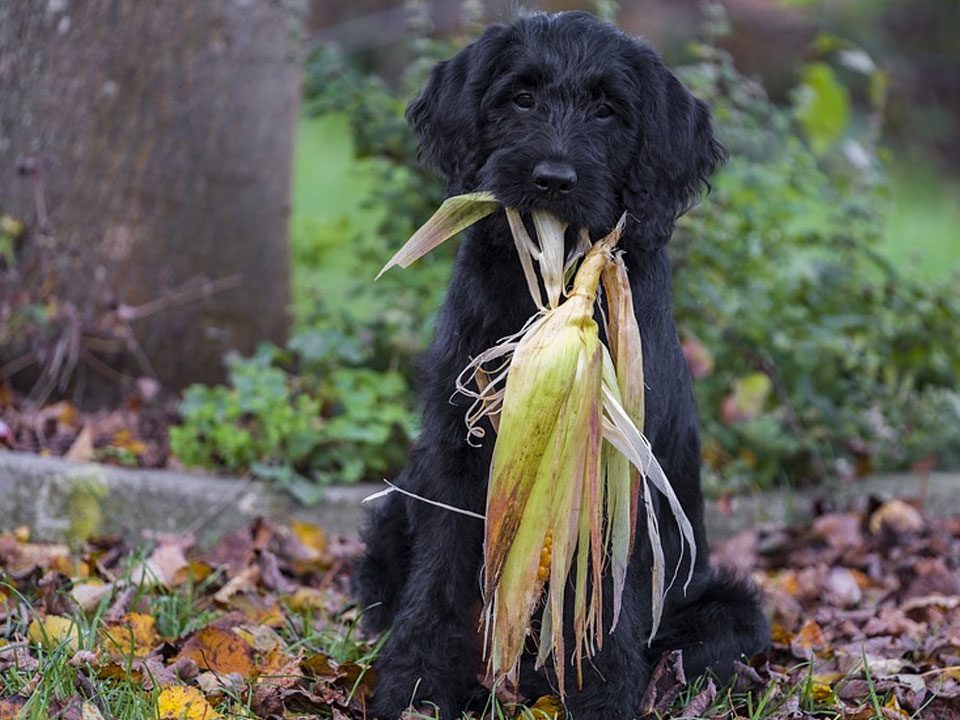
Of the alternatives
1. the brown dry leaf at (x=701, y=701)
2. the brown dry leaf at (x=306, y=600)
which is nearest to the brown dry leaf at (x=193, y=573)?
the brown dry leaf at (x=306, y=600)

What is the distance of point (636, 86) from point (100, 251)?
8.60ft

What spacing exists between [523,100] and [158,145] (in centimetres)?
227

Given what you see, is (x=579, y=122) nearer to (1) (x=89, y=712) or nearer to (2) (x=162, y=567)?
(1) (x=89, y=712)

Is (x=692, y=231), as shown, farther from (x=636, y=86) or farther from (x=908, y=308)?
(x=636, y=86)

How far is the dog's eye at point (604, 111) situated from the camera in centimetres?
311

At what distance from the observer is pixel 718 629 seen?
3473 mm

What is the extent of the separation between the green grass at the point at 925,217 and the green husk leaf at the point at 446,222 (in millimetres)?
5201

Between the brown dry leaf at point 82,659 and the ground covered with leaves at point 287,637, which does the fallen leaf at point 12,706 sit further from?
the brown dry leaf at point 82,659

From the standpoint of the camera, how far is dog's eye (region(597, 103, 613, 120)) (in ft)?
10.2

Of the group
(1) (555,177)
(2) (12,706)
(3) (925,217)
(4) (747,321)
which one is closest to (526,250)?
(1) (555,177)

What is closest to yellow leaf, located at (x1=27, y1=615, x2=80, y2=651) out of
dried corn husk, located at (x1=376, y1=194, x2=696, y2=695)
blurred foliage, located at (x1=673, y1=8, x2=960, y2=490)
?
dried corn husk, located at (x1=376, y1=194, x2=696, y2=695)

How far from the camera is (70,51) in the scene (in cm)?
479

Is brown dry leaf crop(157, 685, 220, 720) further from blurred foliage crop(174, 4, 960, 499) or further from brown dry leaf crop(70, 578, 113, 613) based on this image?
blurred foliage crop(174, 4, 960, 499)

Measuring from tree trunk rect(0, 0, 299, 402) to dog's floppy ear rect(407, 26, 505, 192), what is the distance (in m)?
1.72
